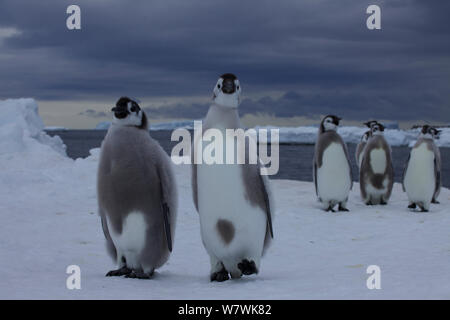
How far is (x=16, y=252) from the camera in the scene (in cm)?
469

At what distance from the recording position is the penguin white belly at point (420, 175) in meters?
8.98

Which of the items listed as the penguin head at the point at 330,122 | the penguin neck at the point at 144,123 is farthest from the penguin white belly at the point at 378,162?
the penguin neck at the point at 144,123

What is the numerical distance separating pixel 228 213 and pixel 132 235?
681 mm

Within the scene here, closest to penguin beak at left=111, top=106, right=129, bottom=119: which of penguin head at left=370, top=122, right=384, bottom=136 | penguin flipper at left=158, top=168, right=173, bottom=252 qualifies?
penguin flipper at left=158, top=168, right=173, bottom=252

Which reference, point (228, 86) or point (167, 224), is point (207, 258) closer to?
point (167, 224)

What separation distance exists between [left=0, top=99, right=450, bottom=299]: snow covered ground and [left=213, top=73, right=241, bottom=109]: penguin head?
1.18m

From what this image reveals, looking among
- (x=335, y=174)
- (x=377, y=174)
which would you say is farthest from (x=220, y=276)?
(x=377, y=174)

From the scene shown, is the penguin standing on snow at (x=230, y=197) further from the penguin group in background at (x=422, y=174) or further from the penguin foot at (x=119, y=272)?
the penguin group in background at (x=422, y=174)

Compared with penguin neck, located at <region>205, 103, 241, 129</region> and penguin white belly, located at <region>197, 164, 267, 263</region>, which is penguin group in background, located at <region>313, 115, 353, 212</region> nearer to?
penguin white belly, located at <region>197, 164, 267, 263</region>

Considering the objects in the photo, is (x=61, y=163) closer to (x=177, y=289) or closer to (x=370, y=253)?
(x=370, y=253)

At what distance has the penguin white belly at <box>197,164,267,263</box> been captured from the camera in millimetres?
3514

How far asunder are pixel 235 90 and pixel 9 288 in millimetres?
1845
